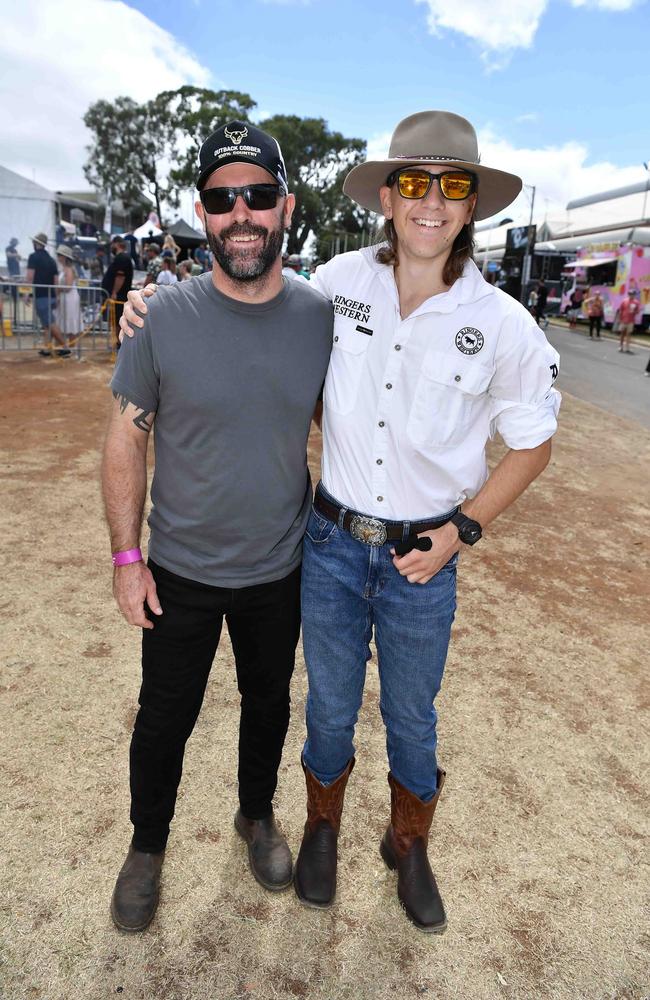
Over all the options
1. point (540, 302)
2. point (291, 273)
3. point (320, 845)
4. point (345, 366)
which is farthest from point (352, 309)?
point (540, 302)

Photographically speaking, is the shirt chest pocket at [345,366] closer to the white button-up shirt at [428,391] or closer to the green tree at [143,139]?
the white button-up shirt at [428,391]

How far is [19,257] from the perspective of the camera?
24.0 meters

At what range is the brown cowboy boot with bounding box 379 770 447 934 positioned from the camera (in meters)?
2.45

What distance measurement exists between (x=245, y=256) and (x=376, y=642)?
1356 mm

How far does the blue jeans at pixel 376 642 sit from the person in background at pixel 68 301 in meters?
13.0

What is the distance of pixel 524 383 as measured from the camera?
7.18 ft

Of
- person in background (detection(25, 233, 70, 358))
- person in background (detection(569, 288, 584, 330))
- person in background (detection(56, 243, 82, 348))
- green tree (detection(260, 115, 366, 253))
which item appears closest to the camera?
person in background (detection(25, 233, 70, 358))

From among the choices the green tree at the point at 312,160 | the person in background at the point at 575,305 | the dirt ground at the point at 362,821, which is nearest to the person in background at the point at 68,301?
the dirt ground at the point at 362,821

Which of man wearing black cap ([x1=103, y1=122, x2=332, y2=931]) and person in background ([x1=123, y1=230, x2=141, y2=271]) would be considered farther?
person in background ([x1=123, y1=230, x2=141, y2=271])

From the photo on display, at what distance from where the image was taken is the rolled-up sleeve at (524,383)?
7.10 feet

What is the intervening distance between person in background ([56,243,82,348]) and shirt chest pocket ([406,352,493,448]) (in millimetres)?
13033

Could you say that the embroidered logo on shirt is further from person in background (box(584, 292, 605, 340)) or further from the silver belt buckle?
person in background (box(584, 292, 605, 340))

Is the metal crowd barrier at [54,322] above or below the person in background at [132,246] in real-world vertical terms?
below

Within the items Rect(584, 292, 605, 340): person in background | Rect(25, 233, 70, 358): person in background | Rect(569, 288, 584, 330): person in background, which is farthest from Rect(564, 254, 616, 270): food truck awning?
Rect(25, 233, 70, 358): person in background
